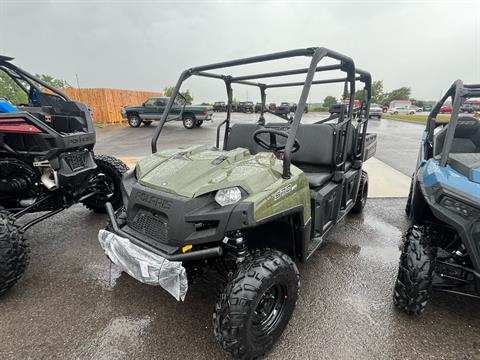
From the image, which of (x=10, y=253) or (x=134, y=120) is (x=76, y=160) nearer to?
(x=10, y=253)

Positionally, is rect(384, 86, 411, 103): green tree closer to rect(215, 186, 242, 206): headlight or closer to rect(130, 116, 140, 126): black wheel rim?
rect(130, 116, 140, 126): black wheel rim

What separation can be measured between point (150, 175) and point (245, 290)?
3.41 ft

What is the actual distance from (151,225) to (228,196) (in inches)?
22.6

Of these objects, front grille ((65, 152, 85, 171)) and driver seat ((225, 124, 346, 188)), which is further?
front grille ((65, 152, 85, 171))

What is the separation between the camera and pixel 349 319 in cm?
213

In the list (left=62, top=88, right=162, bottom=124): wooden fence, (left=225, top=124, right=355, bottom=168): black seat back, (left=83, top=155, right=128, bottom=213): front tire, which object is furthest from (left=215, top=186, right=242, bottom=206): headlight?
(left=62, top=88, right=162, bottom=124): wooden fence

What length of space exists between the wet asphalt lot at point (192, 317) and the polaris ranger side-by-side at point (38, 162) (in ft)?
1.38

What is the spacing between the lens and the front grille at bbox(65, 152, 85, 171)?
3.00 metres

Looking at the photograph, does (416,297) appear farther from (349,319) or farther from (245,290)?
(245,290)

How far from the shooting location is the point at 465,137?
10.9 feet

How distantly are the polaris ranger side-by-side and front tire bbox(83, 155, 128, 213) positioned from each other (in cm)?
2

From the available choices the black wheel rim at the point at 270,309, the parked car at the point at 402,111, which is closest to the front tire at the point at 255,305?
the black wheel rim at the point at 270,309

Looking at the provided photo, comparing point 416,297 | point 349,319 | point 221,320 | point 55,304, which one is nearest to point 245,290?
point 221,320

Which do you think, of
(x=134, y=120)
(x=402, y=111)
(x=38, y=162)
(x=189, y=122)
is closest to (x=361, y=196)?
(x=38, y=162)
